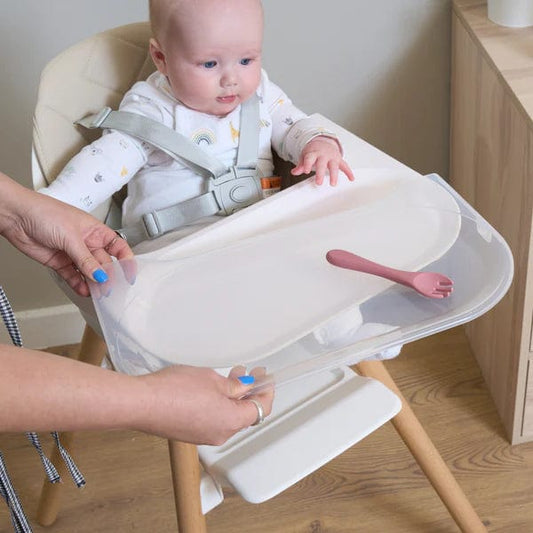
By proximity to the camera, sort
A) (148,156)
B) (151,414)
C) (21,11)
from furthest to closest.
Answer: (21,11) → (148,156) → (151,414)

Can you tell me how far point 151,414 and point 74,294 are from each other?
0.95 feet

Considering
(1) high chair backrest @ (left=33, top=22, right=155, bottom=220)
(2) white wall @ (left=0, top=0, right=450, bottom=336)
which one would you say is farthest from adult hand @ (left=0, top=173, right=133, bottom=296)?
(2) white wall @ (left=0, top=0, right=450, bottom=336)

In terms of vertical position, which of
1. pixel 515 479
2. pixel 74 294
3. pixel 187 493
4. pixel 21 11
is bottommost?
pixel 515 479

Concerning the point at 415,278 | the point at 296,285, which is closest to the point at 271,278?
the point at 296,285

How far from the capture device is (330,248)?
0.85 m

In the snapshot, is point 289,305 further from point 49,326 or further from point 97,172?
point 49,326

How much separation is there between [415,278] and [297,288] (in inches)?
4.3

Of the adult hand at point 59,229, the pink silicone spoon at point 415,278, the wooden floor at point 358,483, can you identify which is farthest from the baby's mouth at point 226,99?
the wooden floor at point 358,483

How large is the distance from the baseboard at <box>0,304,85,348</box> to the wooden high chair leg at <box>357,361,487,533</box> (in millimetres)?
789

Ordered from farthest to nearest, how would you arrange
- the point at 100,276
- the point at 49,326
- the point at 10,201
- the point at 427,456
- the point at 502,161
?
1. the point at 49,326
2. the point at 502,161
3. the point at 427,456
4. the point at 10,201
5. the point at 100,276

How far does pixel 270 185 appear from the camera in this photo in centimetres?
111

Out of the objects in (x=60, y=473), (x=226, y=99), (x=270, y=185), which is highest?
(x=226, y=99)

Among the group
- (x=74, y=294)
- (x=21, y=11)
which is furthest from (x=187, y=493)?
(x=21, y=11)

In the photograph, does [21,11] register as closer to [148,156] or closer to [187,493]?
[148,156]
